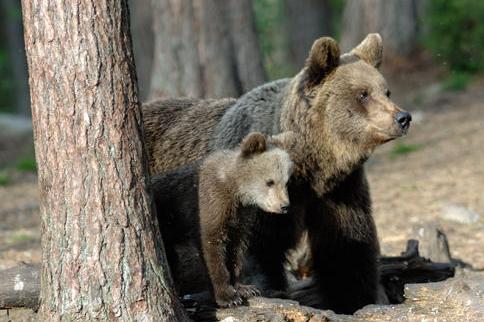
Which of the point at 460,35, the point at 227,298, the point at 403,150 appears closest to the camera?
the point at 227,298

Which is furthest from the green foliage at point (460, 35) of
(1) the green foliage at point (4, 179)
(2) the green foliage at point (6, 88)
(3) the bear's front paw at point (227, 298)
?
(2) the green foliage at point (6, 88)

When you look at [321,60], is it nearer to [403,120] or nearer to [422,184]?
[403,120]

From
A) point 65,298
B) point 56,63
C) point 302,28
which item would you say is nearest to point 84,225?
point 65,298

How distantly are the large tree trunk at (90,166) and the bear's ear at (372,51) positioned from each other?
223cm

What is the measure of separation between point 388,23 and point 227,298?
14.1 meters

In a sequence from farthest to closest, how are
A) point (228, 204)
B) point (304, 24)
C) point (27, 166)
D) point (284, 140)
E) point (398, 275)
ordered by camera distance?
point (304, 24) → point (27, 166) → point (398, 275) → point (284, 140) → point (228, 204)

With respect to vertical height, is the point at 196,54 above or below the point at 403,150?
above

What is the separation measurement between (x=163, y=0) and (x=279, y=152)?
6549 mm

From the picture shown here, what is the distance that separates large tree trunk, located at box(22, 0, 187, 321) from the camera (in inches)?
189

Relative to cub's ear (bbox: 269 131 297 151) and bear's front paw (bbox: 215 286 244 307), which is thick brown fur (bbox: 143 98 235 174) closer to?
cub's ear (bbox: 269 131 297 151)

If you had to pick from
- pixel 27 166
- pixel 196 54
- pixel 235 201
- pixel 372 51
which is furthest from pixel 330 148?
pixel 27 166

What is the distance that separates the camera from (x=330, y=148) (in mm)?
6375

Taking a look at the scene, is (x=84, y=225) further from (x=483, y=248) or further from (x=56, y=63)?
(x=483, y=248)

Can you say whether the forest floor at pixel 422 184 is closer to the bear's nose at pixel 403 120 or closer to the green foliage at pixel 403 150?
the green foliage at pixel 403 150
